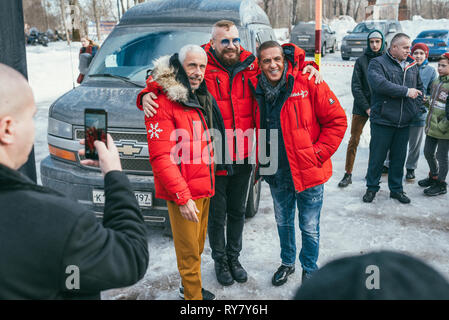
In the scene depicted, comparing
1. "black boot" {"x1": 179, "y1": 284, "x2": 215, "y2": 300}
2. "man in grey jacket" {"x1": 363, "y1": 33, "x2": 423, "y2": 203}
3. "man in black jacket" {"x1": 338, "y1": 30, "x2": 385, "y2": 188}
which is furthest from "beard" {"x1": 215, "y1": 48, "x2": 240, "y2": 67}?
"man in black jacket" {"x1": 338, "y1": 30, "x2": 385, "y2": 188}

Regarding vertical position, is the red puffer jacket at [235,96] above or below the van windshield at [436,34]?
below

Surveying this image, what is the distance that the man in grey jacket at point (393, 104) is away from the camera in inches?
188

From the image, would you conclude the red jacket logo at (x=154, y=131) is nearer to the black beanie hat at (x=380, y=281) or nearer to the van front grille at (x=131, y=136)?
the van front grille at (x=131, y=136)

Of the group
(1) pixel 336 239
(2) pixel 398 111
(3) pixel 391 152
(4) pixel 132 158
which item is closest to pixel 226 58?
(4) pixel 132 158

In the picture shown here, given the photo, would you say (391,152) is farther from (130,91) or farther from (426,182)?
(130,91)

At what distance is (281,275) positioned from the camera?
141 inches

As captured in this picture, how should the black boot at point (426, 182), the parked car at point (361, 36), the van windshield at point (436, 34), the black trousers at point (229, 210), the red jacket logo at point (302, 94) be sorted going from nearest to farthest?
the red jacket logo at point (302, 94), the black trousers at point (229, 210), the black boot at point (426, 182), the parked car at point (361, 36), the van windshield at point (436, 34)

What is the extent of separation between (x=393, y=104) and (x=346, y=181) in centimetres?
140

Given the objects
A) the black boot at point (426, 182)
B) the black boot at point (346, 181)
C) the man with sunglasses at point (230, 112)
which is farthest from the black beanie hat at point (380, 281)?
the black boot at point (426, 182)

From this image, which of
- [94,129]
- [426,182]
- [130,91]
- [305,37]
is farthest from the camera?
[305,37]

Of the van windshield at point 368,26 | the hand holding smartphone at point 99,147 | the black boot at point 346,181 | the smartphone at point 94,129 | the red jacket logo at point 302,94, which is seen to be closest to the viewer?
the hand holding smartphone at point 99,147

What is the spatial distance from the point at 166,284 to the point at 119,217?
2.37m

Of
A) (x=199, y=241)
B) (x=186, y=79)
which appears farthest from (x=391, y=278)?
(x=199, y=241)

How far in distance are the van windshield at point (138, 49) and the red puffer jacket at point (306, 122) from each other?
163cm
